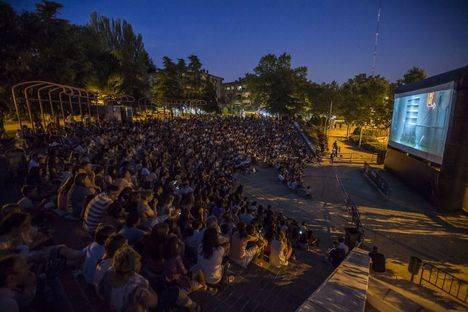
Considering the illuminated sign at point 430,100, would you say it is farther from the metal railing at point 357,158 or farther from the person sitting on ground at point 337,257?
the person sitting on ground at point 337,257

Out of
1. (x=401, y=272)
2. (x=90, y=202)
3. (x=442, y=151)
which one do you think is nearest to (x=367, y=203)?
(x=442, y=151)

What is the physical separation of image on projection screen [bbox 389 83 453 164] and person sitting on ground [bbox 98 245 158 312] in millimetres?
18790

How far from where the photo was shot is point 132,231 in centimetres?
478

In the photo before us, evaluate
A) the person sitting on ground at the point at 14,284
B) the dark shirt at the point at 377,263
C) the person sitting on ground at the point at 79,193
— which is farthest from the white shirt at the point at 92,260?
the dark shirt at the point at 377,263

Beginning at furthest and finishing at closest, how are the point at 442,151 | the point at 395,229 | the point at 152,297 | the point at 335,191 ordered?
the point at 335,191 → the point at 442,151 → the point at 395,229 → the point at 152,297

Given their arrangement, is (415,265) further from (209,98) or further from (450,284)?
(209,98)

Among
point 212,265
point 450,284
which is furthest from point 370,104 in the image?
point 212,265

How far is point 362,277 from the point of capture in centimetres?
581

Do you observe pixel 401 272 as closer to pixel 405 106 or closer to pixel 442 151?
pixel 442 151

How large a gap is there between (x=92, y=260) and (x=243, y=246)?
10.6 feet

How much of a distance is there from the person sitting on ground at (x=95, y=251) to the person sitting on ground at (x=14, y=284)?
958 millimetres

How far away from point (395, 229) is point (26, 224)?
14880 millimetres

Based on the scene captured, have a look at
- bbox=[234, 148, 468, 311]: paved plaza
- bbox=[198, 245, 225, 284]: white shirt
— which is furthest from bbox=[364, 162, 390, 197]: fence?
bbox=[198, 245, 225, 284]: white shirt

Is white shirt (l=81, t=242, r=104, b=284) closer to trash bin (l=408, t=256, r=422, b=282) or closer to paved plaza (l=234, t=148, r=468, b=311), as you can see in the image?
paved plaza (l=234, t=148, r=468, b=311)
